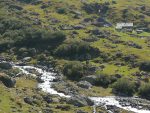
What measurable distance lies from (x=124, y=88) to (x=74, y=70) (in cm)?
2071

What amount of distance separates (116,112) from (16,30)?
88588 millimetres

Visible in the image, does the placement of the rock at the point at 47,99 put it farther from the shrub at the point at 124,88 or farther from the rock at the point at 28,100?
the shrub at the point at 124,88

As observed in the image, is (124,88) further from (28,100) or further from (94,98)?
(28,100)

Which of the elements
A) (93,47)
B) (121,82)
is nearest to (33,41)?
(93,47)

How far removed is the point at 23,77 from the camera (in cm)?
14612

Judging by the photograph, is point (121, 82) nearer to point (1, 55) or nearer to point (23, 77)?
point (23, 77)

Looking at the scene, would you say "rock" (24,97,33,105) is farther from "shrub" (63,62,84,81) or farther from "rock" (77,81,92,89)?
"shrub" (63,62,84,81)


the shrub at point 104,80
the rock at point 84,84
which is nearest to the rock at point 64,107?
the rock at point 84,84

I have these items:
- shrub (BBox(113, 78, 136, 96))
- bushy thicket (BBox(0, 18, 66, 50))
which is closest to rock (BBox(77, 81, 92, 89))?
shrub (BBox(113, 78, 136, 96))

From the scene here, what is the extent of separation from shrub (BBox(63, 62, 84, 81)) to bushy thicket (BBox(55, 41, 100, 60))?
16.0m

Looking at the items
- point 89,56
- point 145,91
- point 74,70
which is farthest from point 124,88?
point 89,56

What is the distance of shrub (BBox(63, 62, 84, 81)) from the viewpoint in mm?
154250

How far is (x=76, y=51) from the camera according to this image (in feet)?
579

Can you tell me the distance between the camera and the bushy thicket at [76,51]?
576 feet
